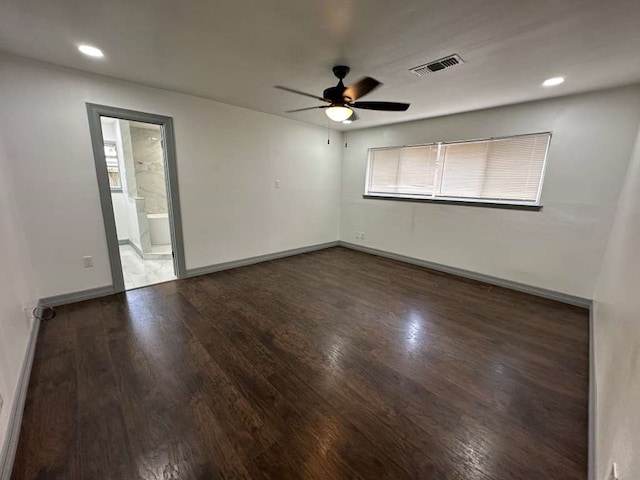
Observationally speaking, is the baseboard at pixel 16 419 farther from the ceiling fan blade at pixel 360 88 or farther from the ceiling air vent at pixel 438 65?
the ceiling air vent at pixel 438 65

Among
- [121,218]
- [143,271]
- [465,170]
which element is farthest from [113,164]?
[465,170]

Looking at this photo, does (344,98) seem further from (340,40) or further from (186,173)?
(186,173)

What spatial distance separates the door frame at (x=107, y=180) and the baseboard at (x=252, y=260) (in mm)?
203

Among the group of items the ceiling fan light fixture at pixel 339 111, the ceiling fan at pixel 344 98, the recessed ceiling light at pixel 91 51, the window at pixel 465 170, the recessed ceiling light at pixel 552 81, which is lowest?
the window at pixel 465 170

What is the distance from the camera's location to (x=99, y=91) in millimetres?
2822

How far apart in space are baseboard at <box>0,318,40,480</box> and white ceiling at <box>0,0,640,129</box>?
7.79ft

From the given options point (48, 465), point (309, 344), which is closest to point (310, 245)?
point (309, 344)

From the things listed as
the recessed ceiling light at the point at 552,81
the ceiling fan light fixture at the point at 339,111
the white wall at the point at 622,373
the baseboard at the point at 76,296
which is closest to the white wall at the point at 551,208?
the recessed ceiling light at the point at 552,81

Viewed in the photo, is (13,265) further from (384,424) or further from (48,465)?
(384,424)

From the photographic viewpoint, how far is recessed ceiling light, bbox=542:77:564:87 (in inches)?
99.8

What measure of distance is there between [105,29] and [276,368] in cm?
279

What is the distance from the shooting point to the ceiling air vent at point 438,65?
7.24 feet

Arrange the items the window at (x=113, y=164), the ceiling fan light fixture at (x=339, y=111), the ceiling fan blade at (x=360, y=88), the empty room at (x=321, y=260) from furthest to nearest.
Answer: the window at (x=113, y=164) < the ceiling fan light fixture at (x=339, y=111) < the ceiling fan blade at (x=360, y=88) < the empty room at (x=321, y=260)

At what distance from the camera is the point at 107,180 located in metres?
2.96
